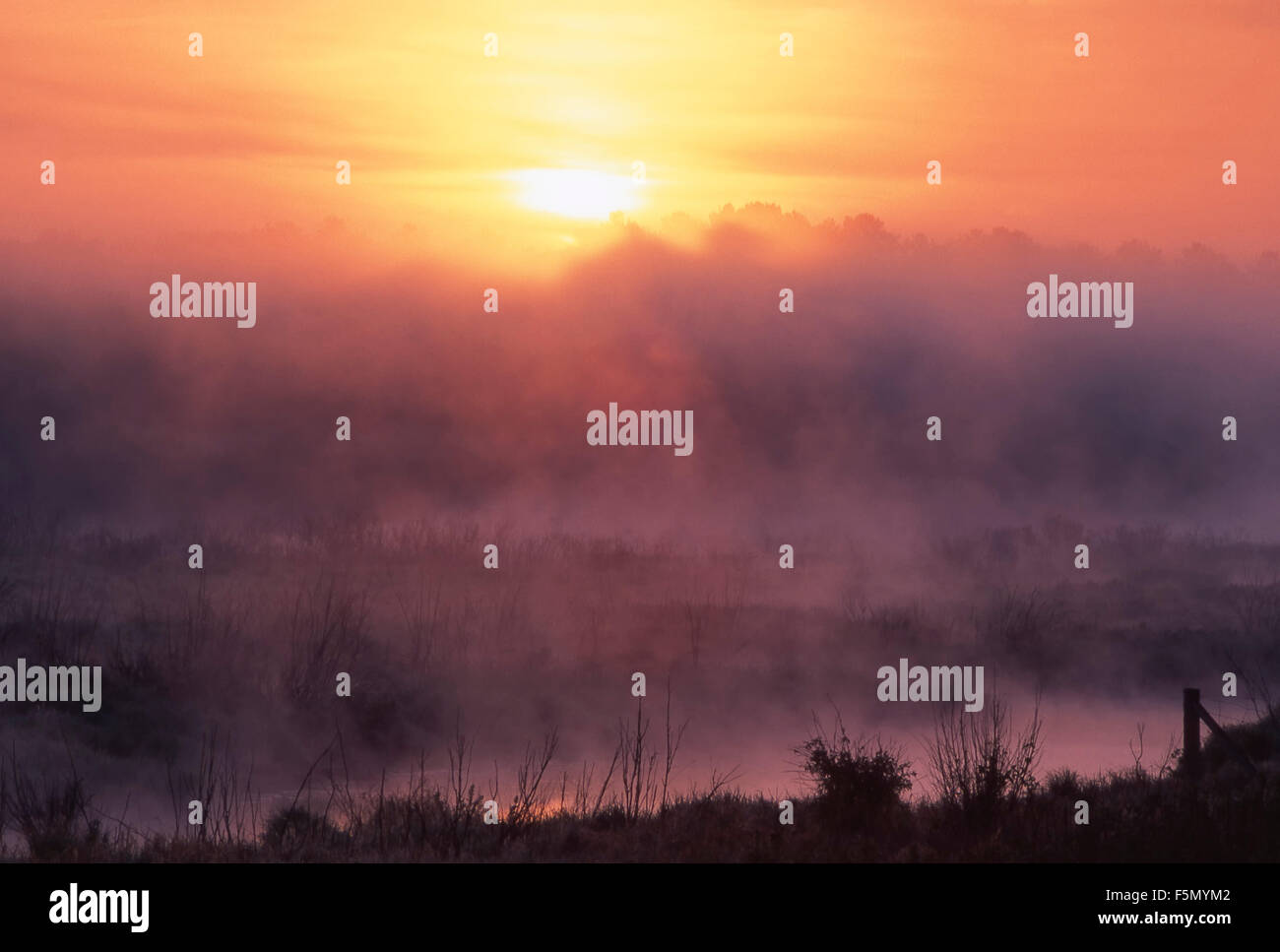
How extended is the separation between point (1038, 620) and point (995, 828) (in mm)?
12054

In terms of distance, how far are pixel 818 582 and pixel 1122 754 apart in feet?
44.7

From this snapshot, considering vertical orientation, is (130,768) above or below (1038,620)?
below

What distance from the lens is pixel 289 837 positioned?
1179 centimetres

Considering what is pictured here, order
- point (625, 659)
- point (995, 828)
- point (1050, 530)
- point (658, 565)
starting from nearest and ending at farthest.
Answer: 1. point (995, 828)
2. point (625, 659)
3. point (658, 565)
4. point (1050, 530)

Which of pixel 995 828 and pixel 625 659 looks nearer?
pixel 995 828

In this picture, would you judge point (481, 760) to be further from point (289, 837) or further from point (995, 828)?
point (995, 828)

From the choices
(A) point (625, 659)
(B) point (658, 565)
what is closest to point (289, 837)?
(A) point (625, 659)

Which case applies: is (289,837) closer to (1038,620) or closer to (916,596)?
(1038,620)

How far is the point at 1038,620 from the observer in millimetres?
23562
